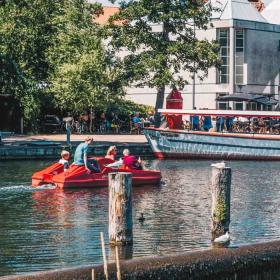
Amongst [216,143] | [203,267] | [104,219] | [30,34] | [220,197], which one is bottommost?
[104,219]

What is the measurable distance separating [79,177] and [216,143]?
20044 millimetres

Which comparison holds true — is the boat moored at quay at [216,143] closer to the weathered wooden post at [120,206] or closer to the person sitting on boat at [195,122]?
the person sitting on boat at [195,122]

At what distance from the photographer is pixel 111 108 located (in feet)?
223

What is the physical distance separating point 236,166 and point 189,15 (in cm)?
1608

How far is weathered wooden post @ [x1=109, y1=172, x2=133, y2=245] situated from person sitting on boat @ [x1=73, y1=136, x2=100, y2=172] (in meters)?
13.6

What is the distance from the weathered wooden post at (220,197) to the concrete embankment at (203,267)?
10.5 feet

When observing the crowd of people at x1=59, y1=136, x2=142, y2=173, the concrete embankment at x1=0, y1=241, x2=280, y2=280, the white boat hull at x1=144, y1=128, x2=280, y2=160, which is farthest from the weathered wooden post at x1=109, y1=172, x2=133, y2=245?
the white boat hull at x1=144, y1=128, x2=280, y2=160

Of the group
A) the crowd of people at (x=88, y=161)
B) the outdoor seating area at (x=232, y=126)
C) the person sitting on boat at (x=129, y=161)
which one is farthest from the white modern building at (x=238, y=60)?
the crowd of people at (x=88, y=161)

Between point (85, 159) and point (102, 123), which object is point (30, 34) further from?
point (85, 159)

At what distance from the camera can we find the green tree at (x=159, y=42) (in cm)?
5859

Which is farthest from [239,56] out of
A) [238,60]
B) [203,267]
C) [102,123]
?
[203,267]

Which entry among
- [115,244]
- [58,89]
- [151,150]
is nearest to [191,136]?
[151,150]

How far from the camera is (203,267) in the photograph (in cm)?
1452

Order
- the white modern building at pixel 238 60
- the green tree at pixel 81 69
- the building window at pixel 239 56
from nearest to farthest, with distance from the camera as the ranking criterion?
the green tree at pixel 81 69
the white modern building at pixel 238 60
the building window at pixel 239 56
